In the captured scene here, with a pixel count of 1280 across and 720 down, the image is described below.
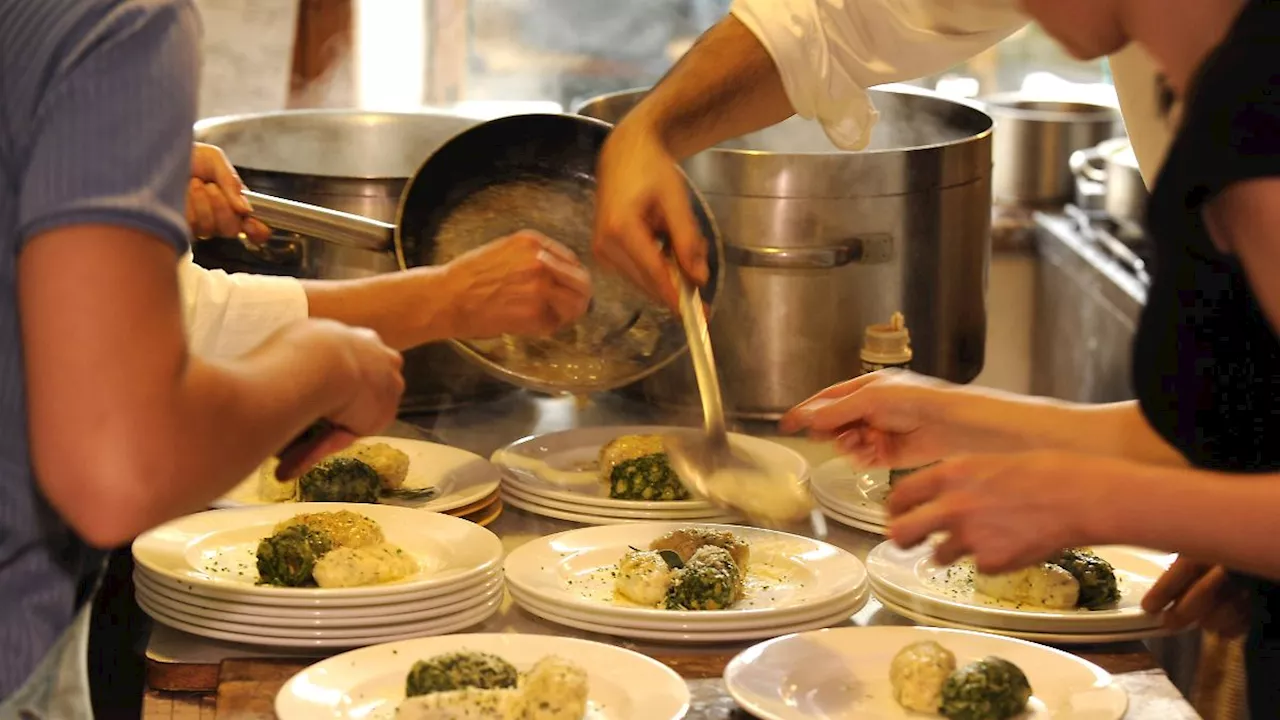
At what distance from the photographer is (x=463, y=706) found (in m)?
1.42

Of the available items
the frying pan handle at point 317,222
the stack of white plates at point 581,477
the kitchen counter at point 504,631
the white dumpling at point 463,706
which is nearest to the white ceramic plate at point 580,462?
the stack of white plates at point 581,477

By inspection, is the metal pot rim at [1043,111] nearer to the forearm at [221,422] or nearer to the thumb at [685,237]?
the thumb at [685,237]

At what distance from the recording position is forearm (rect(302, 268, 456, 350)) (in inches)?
83.0

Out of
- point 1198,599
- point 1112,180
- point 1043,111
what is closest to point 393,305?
point 1198,599

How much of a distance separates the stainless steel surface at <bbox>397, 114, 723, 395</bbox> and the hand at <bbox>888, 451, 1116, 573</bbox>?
35.5 inches

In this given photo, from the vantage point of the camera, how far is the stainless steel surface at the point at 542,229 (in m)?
2.22

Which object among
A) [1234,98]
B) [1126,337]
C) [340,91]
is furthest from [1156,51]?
[340,91]

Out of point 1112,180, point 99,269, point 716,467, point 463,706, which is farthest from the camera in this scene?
point 1112,180

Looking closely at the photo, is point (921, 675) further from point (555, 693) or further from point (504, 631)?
point (504, 631)

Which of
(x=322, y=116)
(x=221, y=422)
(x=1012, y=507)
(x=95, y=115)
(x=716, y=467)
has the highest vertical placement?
(x=95, y=115)

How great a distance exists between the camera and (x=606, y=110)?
265 centimetres

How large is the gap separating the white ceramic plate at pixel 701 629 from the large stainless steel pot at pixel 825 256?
2.28ft

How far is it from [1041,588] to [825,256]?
73 cm

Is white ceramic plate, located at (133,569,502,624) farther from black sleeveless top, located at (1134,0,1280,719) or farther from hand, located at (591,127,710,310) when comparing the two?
black sleeveless top, located at (1134,0,1280,719)
